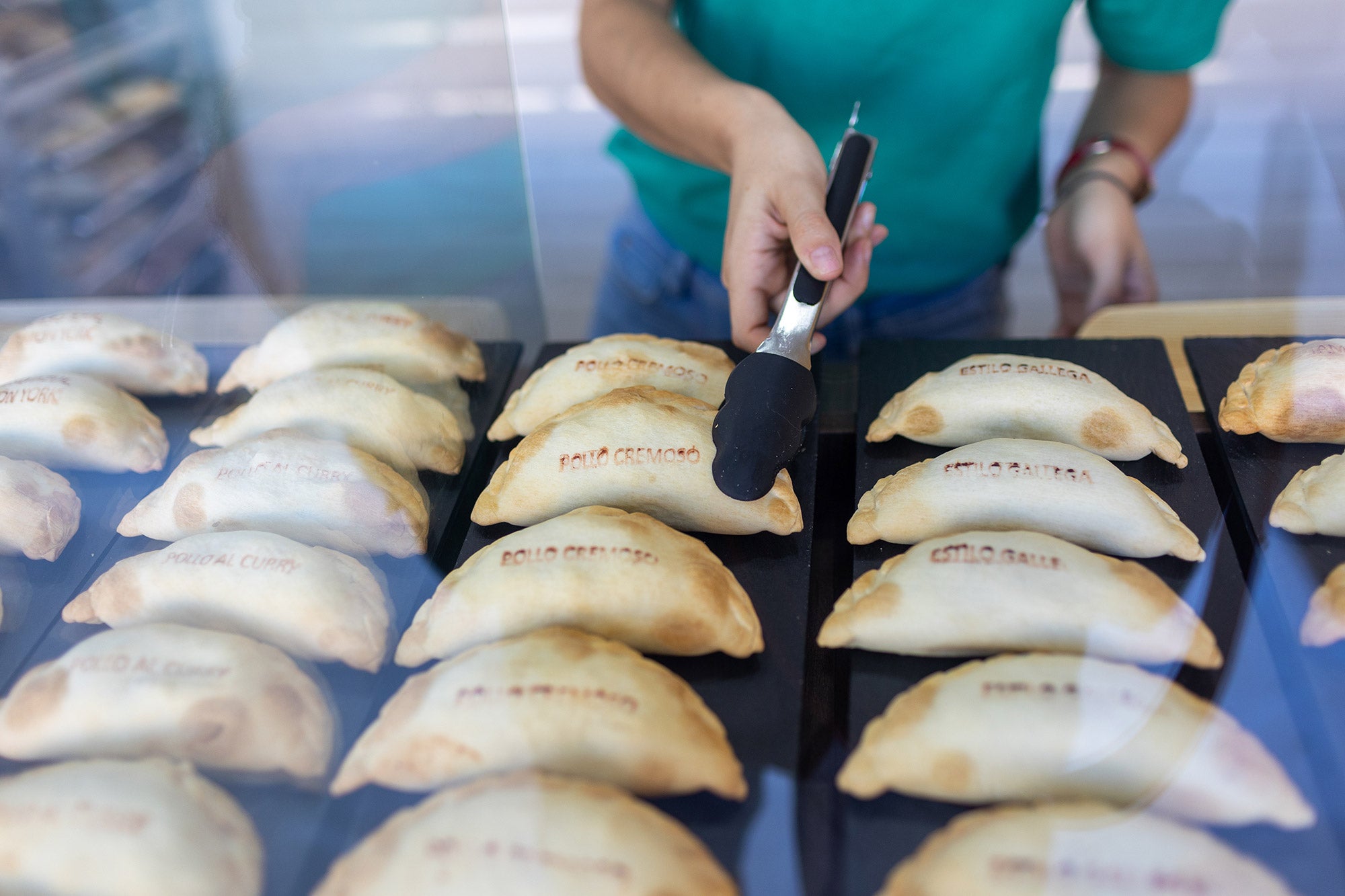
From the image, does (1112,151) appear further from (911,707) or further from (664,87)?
(911,707)

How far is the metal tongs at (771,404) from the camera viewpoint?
0.81 m

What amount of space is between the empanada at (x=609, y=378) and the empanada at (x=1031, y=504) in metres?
0.25

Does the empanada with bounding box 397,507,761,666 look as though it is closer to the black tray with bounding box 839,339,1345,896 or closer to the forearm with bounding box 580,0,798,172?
the black tray with bounding box 839,339,1345,896

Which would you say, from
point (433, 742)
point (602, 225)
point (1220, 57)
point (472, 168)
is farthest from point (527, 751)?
point (1220, 57)

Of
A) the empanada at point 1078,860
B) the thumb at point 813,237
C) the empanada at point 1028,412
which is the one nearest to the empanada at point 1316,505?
the empanada at point 1028,412

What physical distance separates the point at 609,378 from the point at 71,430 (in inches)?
22.7

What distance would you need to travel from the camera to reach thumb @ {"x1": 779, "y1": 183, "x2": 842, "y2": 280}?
912mm

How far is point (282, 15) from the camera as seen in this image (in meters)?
1.09

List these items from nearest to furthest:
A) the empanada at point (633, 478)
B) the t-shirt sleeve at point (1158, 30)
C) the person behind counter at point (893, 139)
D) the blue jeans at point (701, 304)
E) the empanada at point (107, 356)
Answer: the empanada at point (633, 478), the empanada at point (107, 356), the person behind counter at point (893, 139), the t-shirt sleeve at point (1158, 30), the blue jeans at point (701, 304)

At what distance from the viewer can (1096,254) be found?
4.85 feet

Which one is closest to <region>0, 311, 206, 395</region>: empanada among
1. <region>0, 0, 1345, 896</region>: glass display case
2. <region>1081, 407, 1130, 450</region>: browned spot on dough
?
<region>0, 0, 1345, 896</region>: glass display case

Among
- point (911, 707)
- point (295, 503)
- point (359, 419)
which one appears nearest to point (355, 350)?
point (359, 419)

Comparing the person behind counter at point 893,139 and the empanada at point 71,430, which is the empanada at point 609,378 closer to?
the person behind counter at point 893,139

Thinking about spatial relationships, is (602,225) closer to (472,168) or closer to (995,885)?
(472,168)
